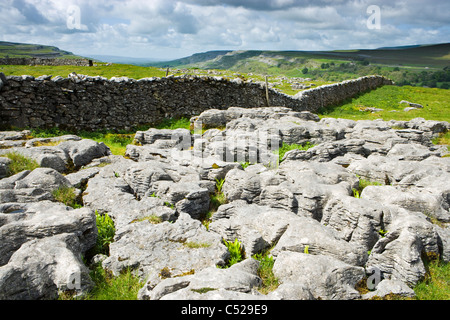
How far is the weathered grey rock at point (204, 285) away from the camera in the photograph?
5.72 meters

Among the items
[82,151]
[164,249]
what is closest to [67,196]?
[82,151]

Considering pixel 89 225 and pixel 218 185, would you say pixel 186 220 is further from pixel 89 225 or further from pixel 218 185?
pixel 218 185

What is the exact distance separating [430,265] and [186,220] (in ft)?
23.1

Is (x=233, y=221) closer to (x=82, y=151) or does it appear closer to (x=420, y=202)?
(x=420, y=202)

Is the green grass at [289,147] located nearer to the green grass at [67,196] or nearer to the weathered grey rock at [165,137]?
the weathered grey rock at [165,137]

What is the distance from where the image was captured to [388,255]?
7.88 metres

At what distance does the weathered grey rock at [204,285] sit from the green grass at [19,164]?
8.66 m

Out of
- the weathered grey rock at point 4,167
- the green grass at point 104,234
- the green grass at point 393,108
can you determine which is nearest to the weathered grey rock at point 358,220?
the green grass at point 104,234

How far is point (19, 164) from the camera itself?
12.0 m

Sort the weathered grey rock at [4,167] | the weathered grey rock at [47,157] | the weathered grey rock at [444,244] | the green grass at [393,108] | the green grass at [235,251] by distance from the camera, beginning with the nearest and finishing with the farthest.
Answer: the green grass at [235,251] → the weathered grey rock at [444,244] → the weathered grey rock at [4,167] → the weathered grey rock at [47,157] → the green grass at [393,108]

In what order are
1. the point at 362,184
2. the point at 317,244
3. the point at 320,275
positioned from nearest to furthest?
the point at 320,275
the point at 317,244
the point at 362,184

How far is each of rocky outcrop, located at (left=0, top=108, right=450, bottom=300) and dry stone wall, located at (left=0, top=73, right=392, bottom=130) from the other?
25.1ft

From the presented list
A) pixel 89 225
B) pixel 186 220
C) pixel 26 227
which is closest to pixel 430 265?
pixel 186 220

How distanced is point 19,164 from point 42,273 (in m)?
7.59
